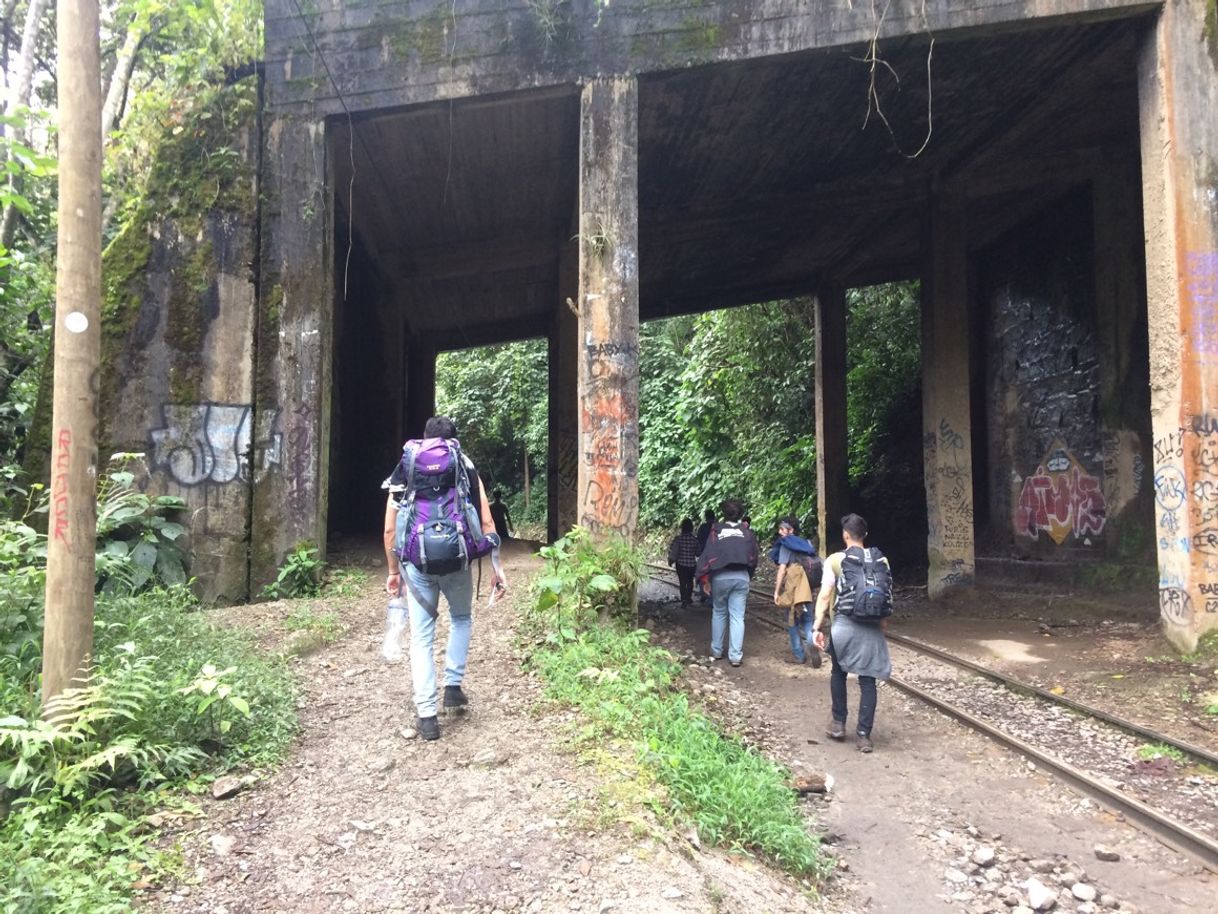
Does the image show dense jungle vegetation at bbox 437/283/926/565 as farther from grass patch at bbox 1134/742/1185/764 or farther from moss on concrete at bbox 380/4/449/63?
moss on concrete at bbox 380/4/449/63

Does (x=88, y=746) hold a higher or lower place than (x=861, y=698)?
higher

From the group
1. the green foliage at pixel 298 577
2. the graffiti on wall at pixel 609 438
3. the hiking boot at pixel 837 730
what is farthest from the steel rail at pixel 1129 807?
the green foliage at pixel 298 577

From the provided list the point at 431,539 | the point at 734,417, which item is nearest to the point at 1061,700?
the point at 431,539

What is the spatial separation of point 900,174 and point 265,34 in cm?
985

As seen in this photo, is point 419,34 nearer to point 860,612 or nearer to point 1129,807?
point 860,612

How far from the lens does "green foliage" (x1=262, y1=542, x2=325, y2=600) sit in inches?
349

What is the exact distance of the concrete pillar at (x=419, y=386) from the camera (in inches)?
773

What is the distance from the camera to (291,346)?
362 inches

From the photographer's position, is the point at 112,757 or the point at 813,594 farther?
the point at 813,594

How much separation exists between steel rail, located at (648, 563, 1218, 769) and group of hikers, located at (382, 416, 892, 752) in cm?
154

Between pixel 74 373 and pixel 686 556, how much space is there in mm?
9970

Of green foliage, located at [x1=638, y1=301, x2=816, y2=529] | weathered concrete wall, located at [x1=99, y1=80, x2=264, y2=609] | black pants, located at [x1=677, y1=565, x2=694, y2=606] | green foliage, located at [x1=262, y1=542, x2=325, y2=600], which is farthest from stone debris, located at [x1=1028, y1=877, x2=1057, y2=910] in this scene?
green foliage, located at [x1=638, y1=301, x2=816, y2=529]

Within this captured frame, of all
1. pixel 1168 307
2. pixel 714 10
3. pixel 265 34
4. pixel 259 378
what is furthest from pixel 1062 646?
pixel 265 34

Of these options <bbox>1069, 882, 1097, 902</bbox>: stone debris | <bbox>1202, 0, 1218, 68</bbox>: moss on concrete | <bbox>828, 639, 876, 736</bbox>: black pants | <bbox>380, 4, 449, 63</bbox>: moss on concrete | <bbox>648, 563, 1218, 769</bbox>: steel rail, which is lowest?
<bbox>1069, 882, 1097, 902</bbox>: stone debris
